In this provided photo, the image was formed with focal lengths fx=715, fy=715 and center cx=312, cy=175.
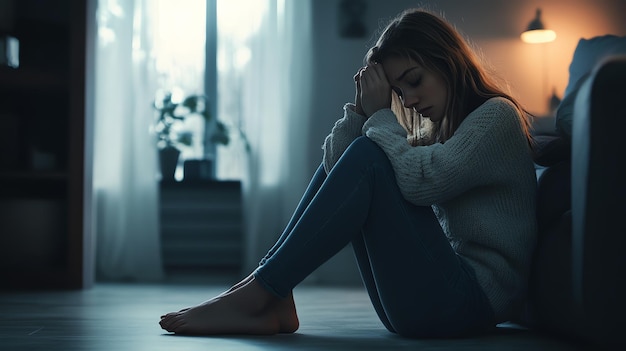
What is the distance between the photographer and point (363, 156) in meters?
1.24

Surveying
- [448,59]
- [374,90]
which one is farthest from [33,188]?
[448,59]

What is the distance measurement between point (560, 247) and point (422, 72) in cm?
41

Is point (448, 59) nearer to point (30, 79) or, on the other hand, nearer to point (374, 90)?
point (374, 90)

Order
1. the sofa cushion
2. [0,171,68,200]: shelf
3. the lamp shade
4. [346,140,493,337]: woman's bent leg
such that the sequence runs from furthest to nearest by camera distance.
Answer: the lamp shade < [0,171,68,200]: shelf < the sofa cushion < [346,140,493,337]: woman's bent leg

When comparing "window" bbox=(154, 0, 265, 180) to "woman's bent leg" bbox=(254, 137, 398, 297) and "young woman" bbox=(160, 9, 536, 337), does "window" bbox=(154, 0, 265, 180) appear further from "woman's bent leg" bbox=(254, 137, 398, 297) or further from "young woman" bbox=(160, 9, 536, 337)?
"woman's bent leg" bbox=(254, 137, 398, 297)

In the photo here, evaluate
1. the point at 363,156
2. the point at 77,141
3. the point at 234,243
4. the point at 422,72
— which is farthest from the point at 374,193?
the point at 234,243

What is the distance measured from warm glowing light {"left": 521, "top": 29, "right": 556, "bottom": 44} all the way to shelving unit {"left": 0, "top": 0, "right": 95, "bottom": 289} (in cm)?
198

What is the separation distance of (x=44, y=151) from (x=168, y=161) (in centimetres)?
56

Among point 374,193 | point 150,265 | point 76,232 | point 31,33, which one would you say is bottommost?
point 150,265

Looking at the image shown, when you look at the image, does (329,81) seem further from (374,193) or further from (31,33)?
(374,193)

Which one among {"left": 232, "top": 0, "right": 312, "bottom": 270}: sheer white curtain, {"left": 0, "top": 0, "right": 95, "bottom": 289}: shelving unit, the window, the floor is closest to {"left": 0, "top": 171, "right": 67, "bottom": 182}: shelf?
{"left": 0, "top": 0, "right": 95, "bottom": 289}: shelving unit

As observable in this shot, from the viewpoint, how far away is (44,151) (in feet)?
9.46

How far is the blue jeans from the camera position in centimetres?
122

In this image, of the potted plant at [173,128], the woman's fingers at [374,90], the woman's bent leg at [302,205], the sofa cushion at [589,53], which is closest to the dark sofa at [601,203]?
the woman's fingers at [374,90]
